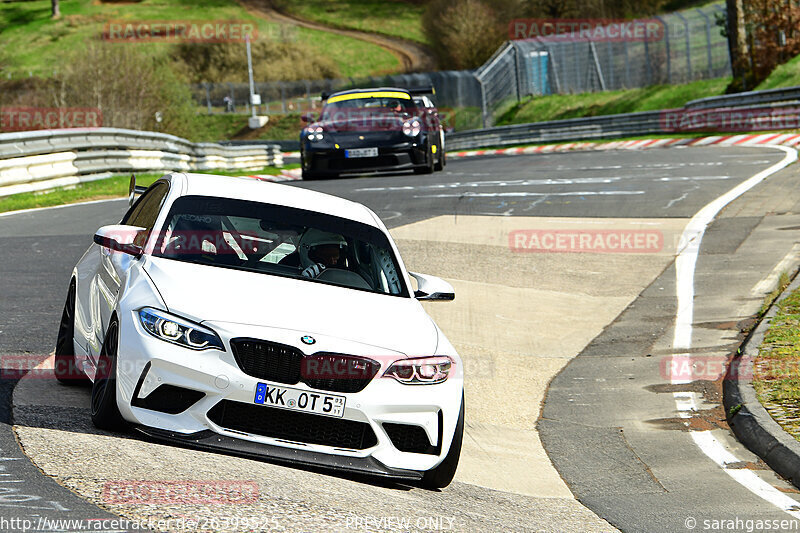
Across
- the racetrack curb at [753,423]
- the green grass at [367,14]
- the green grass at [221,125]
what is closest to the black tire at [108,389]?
the racetrack curb at [753,423]

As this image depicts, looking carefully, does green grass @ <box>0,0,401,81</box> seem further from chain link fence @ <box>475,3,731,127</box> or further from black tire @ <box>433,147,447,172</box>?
black tire @ <box>433,147,447,172</box>

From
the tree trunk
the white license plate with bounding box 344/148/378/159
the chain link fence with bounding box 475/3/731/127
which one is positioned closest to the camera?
the white license plate with bounding box 344/148/378/159

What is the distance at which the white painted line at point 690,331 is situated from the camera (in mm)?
6566

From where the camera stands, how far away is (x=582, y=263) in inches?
530

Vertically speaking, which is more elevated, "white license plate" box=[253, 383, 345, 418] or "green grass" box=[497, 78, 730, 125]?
"white license plate" box=[253, 383, 345, 418]

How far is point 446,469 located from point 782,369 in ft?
13.1

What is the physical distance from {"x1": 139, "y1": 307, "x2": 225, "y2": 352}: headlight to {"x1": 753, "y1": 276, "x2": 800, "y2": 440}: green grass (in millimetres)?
4075

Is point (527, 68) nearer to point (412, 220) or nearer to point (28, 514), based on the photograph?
point (412, 220)

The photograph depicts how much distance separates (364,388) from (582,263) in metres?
8.29

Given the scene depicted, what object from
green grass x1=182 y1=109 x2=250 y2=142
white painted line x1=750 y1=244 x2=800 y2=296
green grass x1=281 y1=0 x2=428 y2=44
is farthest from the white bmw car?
green grass x1=281 y1=0 x2=428 y2=44

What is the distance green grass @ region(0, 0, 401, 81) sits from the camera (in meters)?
96.2

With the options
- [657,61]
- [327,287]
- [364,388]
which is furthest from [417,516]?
[657,61]

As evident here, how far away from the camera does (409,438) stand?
5.75 meters

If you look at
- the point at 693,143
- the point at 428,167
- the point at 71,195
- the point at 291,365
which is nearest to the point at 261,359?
the point at 291,365
